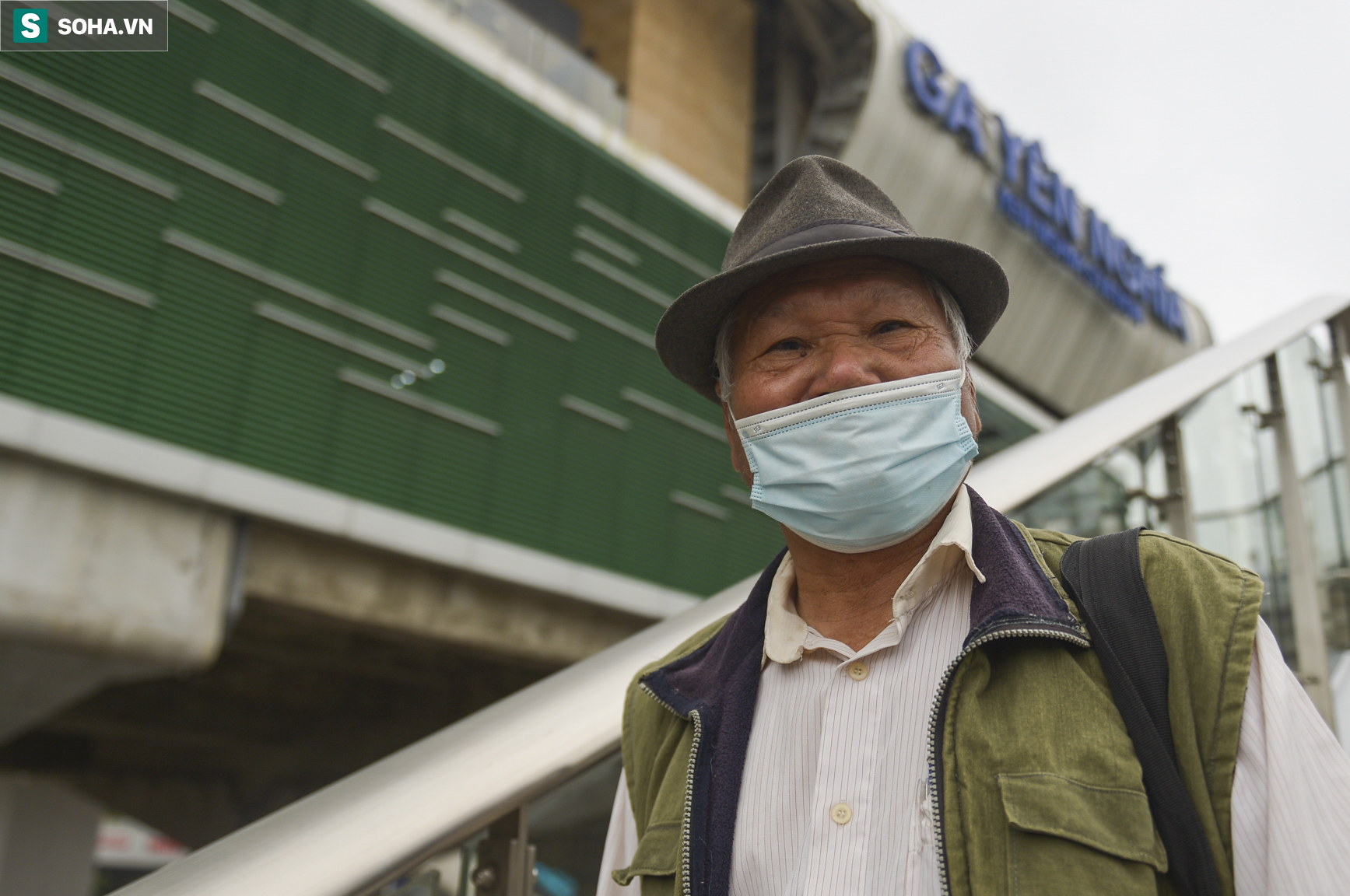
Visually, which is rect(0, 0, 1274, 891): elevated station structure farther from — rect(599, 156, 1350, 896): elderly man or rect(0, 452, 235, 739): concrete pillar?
rect(599, 156, 1350, 896): elderly man

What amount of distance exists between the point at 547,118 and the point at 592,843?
9.28 meters

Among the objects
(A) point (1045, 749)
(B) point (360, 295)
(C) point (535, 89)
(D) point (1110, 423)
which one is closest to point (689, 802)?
(A) point (1045, 749)

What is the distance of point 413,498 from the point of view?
327 inches

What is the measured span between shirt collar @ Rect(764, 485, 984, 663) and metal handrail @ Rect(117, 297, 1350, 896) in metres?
0.26

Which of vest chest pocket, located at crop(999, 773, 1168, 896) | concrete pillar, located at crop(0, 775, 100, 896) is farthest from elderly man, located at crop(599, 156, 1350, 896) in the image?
concrete pillar, located at crop(0, 775, 100, 896)

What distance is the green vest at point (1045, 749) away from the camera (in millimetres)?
1021

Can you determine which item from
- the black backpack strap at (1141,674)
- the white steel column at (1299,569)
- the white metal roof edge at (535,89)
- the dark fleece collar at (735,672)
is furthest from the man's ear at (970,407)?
the white metal roof edge at (535,89)

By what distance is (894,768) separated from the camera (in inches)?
47.4

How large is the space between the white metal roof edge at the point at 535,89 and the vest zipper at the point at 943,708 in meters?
7.26

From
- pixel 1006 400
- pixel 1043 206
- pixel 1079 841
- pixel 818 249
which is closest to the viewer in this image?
pixel 1079 841

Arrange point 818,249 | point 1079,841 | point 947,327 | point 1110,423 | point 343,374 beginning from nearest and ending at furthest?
point 1079,841 < point 818,249 < point 947,327 < point 1110,423 < point 343,374

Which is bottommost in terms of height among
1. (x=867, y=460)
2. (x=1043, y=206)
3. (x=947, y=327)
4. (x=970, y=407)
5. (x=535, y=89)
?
(x=867, y=460)

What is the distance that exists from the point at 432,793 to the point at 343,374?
23.6 feet

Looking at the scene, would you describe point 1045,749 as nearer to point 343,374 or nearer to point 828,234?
point 828,234
